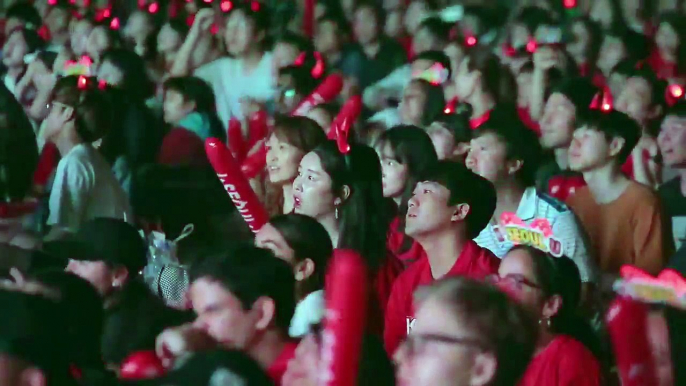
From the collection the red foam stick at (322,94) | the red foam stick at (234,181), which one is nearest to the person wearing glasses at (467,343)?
the red foam stick at (234,181)

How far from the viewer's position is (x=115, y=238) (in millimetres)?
3223

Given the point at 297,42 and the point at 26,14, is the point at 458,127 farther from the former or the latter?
the point at 26,14

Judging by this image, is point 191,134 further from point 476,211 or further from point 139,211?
point 476,211

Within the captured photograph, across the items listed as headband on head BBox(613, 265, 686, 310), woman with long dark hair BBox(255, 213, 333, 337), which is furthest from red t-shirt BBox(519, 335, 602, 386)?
woman with long dark hair BBox(255, 213, 333, 337)

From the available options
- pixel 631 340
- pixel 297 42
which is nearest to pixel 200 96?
pixel 297 42

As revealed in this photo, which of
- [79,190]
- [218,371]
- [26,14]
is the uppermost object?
[218,371]

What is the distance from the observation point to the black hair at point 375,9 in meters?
7.05

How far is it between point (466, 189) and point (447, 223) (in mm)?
117

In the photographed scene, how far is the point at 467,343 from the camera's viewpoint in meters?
1.89

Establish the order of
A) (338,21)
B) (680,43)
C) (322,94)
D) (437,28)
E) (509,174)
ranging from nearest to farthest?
1. (509,174)
2. (322,94)
3. (680,43)
4. (437,28)
5. (338,21)

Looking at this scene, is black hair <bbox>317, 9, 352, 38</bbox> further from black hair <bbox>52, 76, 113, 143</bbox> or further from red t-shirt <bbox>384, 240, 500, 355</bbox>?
red t-shirt <bbox>384, 240, 500, 355</bbox>

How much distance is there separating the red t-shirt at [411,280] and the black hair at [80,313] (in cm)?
84

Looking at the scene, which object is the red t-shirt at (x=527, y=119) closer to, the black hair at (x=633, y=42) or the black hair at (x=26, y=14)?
the black hair at (x=633, y=42)

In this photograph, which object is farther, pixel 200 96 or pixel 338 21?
pixel 338 21
